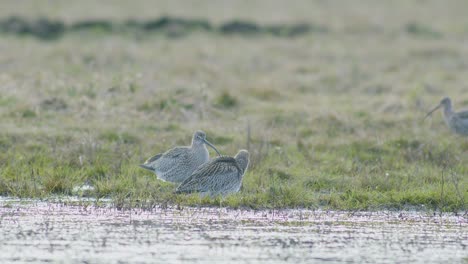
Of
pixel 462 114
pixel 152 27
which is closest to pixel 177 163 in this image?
pixel 462 114

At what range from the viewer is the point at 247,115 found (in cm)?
1574

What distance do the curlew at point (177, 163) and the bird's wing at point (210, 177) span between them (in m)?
0.55

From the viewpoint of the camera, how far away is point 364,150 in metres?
13.4

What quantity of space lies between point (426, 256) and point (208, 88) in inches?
388

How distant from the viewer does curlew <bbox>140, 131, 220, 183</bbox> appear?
11.2 meters

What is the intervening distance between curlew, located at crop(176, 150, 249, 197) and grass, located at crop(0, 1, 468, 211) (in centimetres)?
12

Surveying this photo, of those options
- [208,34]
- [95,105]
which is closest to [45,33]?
[208,34]

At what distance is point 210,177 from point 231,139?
3363 mm

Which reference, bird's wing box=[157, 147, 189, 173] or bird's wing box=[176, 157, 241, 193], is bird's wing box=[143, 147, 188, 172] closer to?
bird's wing box=[157, 147, 189, 173]

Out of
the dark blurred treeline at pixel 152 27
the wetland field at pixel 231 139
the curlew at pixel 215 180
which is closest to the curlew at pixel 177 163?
the wetland field at pixel 231 139

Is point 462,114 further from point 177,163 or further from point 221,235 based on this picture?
point 221,235

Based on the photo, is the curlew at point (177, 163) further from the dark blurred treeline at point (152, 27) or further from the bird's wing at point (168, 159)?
the dark blurred treeline at point (152, 27)

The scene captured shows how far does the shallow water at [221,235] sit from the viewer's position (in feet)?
26.5

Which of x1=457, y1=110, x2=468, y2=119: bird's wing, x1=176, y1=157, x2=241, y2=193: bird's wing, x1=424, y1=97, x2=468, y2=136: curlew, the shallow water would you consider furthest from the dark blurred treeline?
the shallow water
